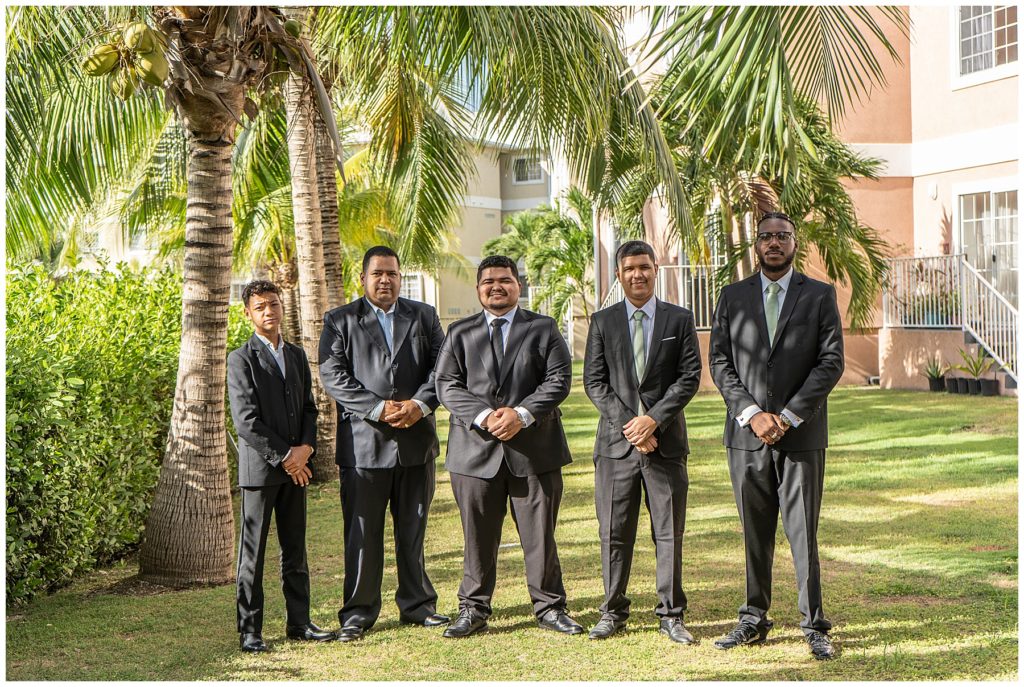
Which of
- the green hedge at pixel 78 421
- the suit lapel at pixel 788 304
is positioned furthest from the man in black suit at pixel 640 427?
the green hedge at pixel 78 421

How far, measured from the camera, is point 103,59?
257 inches

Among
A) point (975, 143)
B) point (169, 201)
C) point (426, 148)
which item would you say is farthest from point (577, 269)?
point (426, 148)

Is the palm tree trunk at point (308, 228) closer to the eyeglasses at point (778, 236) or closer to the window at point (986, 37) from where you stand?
the eyeglasses at point (778, 236)

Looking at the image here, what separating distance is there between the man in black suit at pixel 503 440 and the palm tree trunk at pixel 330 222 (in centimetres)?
624

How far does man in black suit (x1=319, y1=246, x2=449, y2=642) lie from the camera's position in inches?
239

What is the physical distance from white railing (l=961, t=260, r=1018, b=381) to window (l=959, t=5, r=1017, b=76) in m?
3.82

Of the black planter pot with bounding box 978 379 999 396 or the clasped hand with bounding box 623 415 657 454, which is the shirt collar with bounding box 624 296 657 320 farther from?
the black planter pot with bounding box 978 379 999 396

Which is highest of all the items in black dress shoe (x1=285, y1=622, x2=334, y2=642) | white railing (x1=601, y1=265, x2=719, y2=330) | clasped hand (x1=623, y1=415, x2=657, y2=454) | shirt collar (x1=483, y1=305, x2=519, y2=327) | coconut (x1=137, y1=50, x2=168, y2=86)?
coconut (x1=137, y1=50, x2=168, y2=86)

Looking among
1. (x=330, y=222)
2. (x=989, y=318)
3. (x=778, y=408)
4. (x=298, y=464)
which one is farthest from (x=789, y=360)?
(x=989, y=318)

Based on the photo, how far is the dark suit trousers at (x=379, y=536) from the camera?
608cm

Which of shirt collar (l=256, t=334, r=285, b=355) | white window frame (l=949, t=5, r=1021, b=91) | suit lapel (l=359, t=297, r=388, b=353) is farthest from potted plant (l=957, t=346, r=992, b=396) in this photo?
shirt collar (l=256, t=334, r=285, b=355)

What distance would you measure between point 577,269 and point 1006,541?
2389cm

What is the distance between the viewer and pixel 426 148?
1288cm

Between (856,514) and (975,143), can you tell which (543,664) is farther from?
(975,143)
